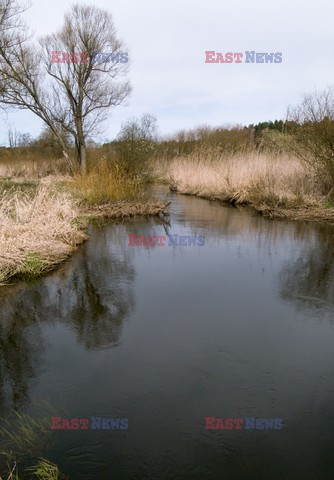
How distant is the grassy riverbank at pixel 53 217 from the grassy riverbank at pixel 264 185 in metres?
2.89

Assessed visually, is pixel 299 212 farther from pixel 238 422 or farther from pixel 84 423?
pixel 84 423

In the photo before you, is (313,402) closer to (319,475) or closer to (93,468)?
(319,475)

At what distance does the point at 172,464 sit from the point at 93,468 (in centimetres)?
43

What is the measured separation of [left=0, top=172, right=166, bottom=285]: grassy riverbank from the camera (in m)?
5.07

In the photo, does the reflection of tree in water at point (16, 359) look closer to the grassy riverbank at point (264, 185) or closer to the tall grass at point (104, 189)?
the tall grass at point (104, 189)

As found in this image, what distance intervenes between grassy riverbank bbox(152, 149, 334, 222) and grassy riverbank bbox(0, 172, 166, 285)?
2886 mm

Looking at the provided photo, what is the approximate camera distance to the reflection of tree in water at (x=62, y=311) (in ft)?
9.25

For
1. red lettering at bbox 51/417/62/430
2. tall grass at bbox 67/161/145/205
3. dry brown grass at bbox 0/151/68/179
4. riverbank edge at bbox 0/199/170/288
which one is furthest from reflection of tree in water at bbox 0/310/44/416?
dry brown grass at bbox 0/151/68/179

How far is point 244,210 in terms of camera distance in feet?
34.0

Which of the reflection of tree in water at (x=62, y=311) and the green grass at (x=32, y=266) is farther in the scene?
the green grass at (x=32, y=266)

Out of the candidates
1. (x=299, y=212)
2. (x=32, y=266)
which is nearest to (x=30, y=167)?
(x=299, y=212)

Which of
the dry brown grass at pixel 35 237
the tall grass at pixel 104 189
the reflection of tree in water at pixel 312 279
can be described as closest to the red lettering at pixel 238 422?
the reflection of tree in water at pixel 312 279

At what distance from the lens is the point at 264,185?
10.4 m

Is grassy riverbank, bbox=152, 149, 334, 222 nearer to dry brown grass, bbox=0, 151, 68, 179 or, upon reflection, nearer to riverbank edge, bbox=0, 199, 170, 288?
riverbank edge, bbox=0, 199, 170, 288
